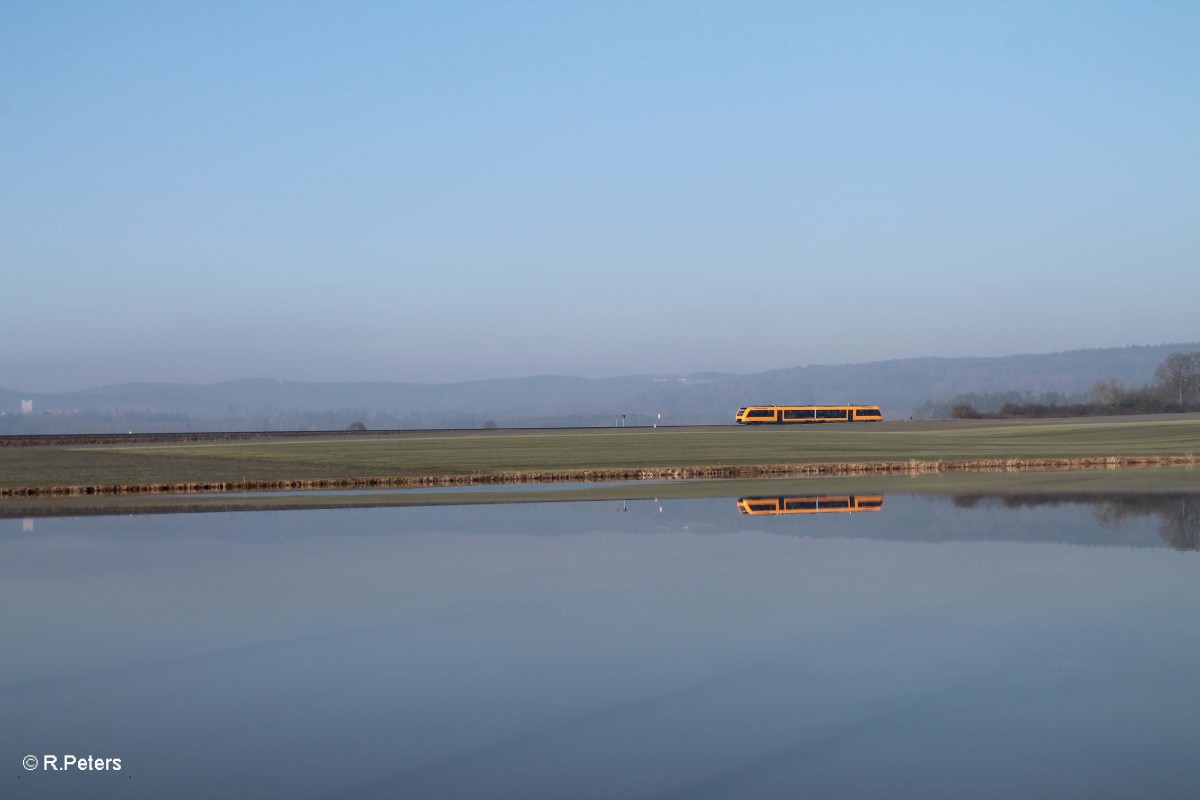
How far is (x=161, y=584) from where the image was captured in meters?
19.1

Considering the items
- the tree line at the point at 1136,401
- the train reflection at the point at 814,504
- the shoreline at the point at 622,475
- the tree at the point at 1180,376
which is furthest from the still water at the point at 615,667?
the tree at the point at 1180,376

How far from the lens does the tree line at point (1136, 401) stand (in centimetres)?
11456

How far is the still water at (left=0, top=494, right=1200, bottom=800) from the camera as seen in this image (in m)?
9.29

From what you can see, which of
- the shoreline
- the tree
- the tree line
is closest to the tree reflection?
the shoreline

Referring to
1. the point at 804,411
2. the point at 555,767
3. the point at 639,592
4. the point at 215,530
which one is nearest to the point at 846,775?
the point at 555,767

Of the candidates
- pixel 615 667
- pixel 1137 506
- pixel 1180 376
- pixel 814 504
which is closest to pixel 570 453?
pixel 814 504

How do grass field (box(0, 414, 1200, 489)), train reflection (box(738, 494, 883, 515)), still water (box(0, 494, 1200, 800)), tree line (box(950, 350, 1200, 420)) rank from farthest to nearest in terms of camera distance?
1. tree line (box(950, 350, 1200, 420))
2. grass field (box(0, 414, 1200, 489))
3. train reflection (box(738, 494, 883, 515))
4. still water (box(0, 494, 1200, 800))

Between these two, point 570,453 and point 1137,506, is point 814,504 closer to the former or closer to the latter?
point 1137,506

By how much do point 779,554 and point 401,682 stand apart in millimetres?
10024

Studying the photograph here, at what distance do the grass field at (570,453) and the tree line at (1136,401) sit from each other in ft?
136

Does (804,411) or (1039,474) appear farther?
(804,411)

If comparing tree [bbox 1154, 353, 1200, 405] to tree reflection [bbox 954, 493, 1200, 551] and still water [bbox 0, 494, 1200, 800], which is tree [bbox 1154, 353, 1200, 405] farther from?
still water [bbox 0, 494, 1200, 800]

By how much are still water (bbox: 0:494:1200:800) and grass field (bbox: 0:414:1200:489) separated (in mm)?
20463

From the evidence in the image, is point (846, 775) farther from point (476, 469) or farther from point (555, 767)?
point (476, 469)
